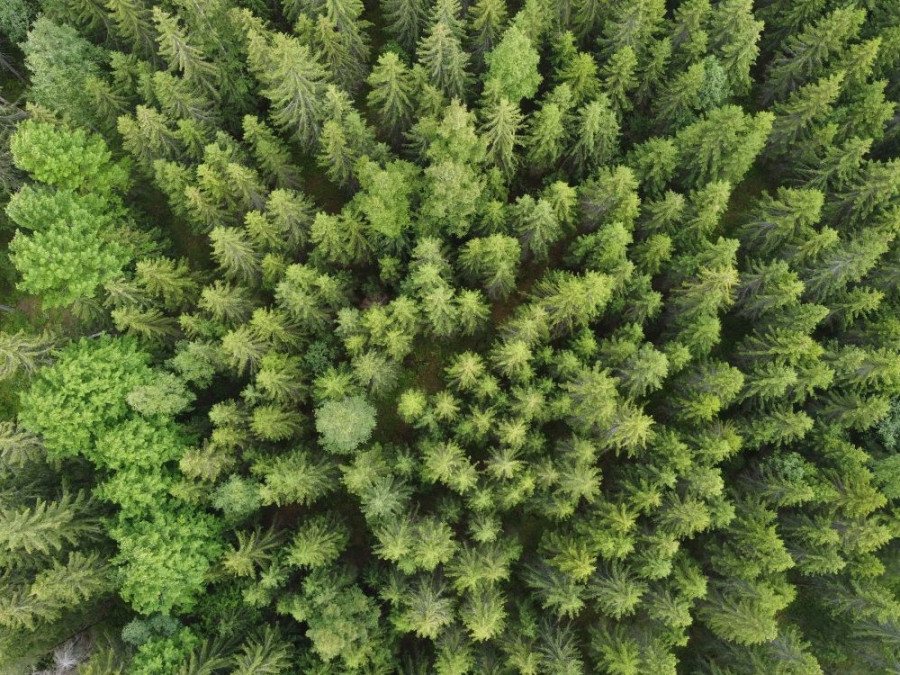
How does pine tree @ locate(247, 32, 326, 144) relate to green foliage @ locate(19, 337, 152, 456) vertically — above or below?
above

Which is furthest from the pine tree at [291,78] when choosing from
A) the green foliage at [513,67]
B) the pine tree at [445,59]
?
the green foliage at [513,67]

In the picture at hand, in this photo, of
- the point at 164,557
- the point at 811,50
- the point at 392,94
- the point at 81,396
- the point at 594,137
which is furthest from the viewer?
the point at 811,50

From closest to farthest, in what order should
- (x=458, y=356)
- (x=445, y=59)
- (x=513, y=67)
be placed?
(x=513, y=67) < (x=445, y=59) < (x=458, y=356)

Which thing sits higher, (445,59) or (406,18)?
(406,18)

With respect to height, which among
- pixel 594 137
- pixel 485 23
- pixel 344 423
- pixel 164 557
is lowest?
pixel 164 557

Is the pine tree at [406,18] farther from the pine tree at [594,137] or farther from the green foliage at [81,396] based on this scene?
the green foliage at [81,396]

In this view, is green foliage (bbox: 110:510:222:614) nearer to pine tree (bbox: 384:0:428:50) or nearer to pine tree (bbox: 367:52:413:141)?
pine tree (bbox: 367:52:413:141)

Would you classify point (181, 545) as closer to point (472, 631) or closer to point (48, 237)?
point (472, 631)

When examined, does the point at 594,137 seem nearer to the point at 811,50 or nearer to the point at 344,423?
the point at 811,50

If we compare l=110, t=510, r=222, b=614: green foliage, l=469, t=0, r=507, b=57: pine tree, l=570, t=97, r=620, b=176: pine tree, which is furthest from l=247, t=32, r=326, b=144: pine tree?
l=110, t=510, r=222, b=614: green foliage

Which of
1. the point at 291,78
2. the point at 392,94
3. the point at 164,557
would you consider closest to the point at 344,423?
the point at 164,557
